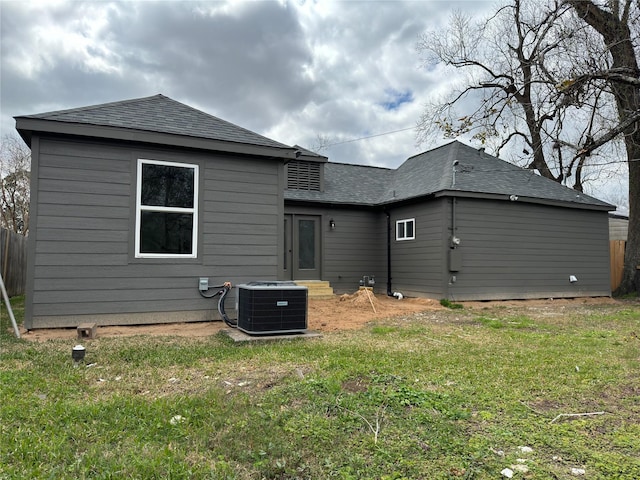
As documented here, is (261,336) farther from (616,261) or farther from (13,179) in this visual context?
(13,179)

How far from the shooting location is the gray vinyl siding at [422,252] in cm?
1004

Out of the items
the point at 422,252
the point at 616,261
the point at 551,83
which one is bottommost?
the point at 616,261

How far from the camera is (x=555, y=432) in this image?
255 cm

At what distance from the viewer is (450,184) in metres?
10.3

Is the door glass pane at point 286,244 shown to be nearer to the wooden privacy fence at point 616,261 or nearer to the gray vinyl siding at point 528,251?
the gray vinyl siding at point 528,251

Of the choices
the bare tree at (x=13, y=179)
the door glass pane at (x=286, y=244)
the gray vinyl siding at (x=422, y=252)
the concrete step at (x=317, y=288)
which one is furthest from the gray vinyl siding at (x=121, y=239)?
the bare tree at (x=13, y=179)

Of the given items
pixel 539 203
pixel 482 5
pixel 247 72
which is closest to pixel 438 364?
pixel 539 203

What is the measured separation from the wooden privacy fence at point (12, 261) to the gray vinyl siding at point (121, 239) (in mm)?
4967

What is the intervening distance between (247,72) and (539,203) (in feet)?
28.6

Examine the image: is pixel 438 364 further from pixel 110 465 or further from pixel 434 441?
pixel 110 465

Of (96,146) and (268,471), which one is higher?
(96,146)

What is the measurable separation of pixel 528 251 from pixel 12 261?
12.9 metres

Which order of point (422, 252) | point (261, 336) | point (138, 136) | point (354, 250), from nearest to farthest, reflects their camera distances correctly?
point (261, 336), point (138, 136), point (422, 252), point (354, 250)

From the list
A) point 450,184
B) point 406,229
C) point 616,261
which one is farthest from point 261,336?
point 616,261
